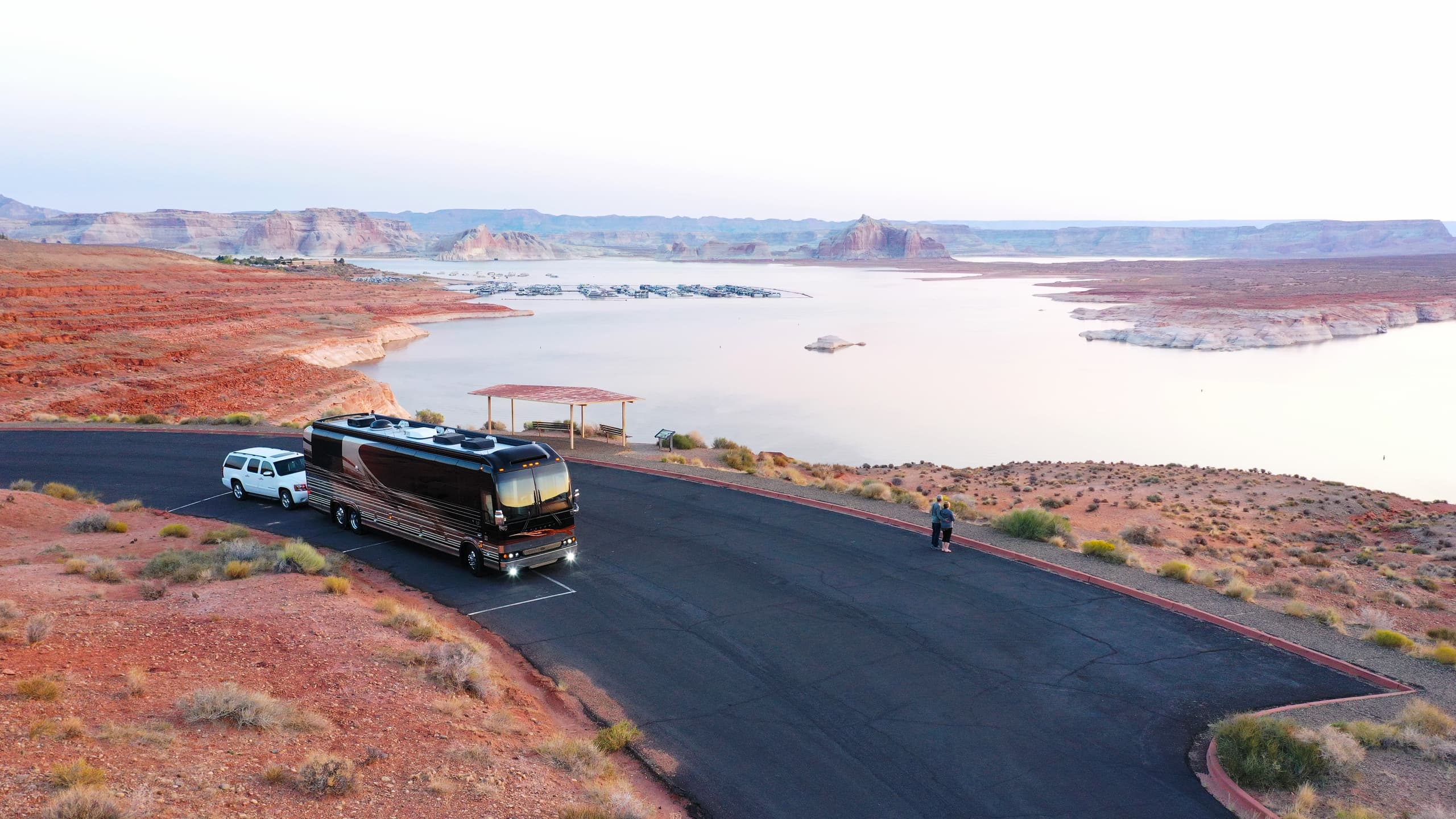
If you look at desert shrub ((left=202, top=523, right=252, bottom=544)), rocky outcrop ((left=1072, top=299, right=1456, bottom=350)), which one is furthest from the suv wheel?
rocky outcrop ((left=1072, top=299, right=1456, bottom=350))

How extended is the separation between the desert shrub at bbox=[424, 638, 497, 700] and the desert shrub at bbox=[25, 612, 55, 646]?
447cm

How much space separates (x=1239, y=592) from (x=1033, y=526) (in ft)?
14.4

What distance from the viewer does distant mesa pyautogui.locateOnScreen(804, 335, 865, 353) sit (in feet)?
276

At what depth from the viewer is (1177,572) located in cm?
1689

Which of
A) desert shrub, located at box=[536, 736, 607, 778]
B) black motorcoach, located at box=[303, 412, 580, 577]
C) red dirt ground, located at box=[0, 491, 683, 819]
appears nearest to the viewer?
red dirt ground, located at box=[0, 491, 683, 819]

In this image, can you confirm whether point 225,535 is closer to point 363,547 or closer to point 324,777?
point 363,547

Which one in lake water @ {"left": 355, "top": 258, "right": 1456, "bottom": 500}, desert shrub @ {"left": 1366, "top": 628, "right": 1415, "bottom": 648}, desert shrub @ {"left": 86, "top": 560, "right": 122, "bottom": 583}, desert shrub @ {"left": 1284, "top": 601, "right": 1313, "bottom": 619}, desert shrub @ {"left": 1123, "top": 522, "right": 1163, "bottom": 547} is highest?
desert shrub @ {"left": 86, "top": 560, "right": 122, "bottom": 583}

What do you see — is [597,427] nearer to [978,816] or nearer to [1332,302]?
[978,816]

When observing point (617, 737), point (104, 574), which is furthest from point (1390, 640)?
point (104, 574)

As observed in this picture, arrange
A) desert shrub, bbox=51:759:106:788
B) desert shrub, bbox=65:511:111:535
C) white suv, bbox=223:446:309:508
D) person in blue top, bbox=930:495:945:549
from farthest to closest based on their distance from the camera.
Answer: white suv, bbox=223:446:309:508 → person in blue top, bbox=930:495:945:549 → desert shrub, bbox=65:511:111:535 → desert shrub, bbox=51:759:106:788

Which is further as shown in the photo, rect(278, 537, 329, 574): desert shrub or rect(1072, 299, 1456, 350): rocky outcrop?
rect(1072, 299, 1456, 350): rocky outcrop

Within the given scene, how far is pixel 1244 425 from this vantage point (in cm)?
5294

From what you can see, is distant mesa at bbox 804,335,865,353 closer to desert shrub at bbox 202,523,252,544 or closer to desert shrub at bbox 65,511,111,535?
desert shrub at bbox 202,523,252,544

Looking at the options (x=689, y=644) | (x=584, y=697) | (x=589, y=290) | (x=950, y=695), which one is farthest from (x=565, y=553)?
(x=589, y=290)
